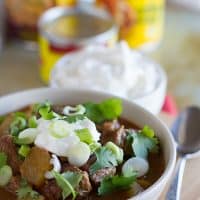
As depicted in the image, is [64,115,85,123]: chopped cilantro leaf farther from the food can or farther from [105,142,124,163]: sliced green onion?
the food can

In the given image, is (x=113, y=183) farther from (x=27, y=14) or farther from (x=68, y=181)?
(x=27, y=14)

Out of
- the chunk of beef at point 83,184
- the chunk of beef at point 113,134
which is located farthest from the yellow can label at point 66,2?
the chunk of beef at point 83,184

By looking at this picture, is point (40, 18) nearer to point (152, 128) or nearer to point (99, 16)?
point (99, 16)

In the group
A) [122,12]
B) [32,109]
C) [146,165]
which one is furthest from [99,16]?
[146,165]

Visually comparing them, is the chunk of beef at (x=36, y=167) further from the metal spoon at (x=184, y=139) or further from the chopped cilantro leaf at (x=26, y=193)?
the metal spoon at (x=184, y=139)

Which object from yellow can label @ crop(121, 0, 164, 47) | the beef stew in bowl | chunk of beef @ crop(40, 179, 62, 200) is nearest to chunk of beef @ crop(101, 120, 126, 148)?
the beef stew in bowl

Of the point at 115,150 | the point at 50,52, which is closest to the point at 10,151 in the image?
the point at 115,150
